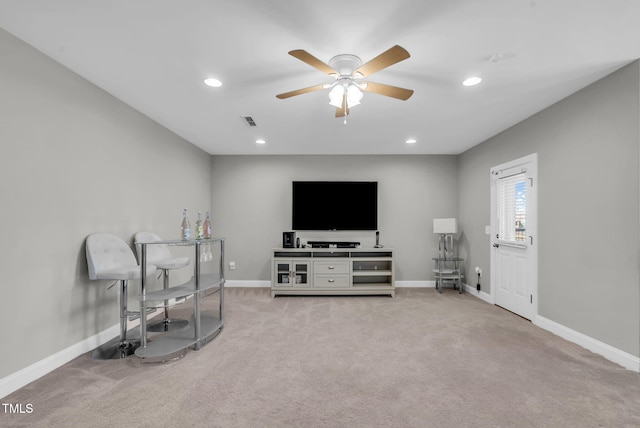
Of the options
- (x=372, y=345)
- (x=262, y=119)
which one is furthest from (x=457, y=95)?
(x=372, y=345)

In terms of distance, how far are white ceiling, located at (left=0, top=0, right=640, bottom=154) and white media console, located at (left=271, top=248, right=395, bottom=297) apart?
90.7 inches

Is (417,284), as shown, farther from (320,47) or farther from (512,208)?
(320,47)

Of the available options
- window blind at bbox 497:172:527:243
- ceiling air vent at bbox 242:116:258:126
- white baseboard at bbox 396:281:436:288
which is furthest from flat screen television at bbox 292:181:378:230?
window blind at bbox 497:172:527:243

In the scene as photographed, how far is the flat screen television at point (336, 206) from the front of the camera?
5289 millimetres

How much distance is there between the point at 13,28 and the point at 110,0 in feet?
2.89

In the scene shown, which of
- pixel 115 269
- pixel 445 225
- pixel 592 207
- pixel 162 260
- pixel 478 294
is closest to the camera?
pixel 115 269

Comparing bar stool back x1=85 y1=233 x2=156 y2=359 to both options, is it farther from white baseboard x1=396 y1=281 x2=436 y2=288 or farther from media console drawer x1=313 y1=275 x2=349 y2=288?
white baseboard x1=396 y1=281 x2=436 y2=288

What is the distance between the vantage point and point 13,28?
1.91 m

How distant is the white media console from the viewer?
469 centimetres

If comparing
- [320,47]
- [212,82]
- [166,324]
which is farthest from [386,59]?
[166,324]

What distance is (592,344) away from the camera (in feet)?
8.69

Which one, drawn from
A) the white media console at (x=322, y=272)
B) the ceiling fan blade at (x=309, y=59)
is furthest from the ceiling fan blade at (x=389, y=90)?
the white media console at (x=322, y=272)

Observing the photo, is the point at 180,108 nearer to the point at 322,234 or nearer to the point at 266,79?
the point at 266,79

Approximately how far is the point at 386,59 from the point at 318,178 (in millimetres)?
3620
